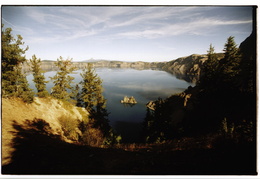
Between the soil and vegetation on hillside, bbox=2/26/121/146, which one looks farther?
vegetation on hillside, bbox=2/26/121/146

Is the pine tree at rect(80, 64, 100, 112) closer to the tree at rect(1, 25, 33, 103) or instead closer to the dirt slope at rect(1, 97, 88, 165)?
the dirt slope at rect(1, 97, 88, 165)

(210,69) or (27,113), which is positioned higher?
(210,69)

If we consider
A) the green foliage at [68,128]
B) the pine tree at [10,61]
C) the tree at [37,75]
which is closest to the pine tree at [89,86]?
the tree at [37,75]

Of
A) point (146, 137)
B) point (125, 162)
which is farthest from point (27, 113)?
point (146, 137)

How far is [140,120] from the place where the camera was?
145 ft

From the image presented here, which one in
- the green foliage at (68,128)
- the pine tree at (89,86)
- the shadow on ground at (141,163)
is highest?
the pine tree at (89,86)

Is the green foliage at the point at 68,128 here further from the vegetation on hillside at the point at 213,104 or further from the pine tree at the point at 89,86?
the vegetation on hillside at the point at 213,104

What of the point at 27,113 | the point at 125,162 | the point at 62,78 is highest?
the point at 62,78

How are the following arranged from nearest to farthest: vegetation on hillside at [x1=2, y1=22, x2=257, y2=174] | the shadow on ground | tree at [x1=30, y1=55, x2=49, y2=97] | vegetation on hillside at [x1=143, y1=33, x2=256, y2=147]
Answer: the shadow on ground
vegetation on hillside at [x1=2, y1=22, x2=257, y2=174]
vegetation on hillside at [x1=143, y1=33, x2=256, y2=147]
tree at [x1=30, y1=55, x2=49, y2=97]

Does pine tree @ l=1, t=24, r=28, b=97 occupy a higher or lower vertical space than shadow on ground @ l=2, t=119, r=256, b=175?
higher

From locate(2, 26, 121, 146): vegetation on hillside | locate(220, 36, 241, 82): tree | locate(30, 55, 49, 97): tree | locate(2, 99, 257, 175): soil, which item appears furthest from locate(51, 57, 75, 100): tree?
locate(220, 36, 241, 82): tree

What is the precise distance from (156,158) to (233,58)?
23734 mm

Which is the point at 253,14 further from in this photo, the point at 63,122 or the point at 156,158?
the point at 63,122

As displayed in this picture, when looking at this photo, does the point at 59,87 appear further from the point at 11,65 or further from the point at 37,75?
the point at 11,65
